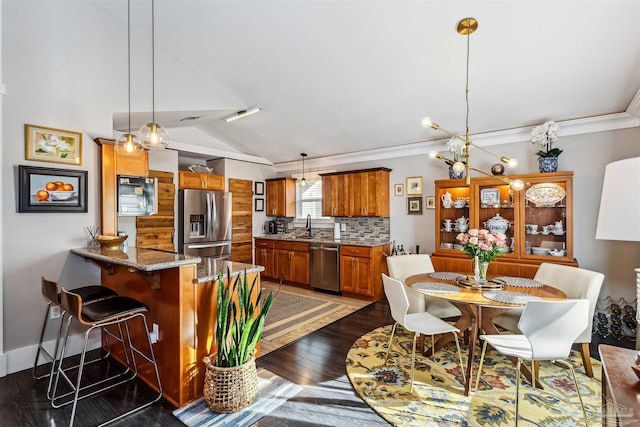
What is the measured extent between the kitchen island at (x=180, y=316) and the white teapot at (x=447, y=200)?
10.1 feet

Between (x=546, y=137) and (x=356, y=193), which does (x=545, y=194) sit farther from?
(x=356, y=193)

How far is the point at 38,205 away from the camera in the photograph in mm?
2822

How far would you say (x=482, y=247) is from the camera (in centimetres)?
266

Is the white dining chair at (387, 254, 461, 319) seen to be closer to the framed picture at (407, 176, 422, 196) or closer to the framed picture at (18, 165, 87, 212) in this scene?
the framed picture at (407, 176, 422, 196)

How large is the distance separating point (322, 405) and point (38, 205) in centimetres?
300

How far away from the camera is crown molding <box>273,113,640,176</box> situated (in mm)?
3428

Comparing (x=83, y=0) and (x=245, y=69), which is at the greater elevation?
(x=83, y=0)

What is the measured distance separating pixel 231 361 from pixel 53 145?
8.56 ft

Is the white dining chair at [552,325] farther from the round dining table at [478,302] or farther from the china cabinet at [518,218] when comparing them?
the china cabinet at [518,218]

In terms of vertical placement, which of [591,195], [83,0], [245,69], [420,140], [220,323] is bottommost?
[220,323]

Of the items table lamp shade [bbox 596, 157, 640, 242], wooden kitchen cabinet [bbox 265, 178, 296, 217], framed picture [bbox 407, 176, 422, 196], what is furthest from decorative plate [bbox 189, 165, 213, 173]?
table lamp shade [bbox 596, 157, 640, 242]

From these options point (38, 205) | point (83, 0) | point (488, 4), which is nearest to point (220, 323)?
point (38, 205)

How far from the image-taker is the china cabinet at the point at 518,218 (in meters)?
3.57

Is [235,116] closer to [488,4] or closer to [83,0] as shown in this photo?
[83,0]
